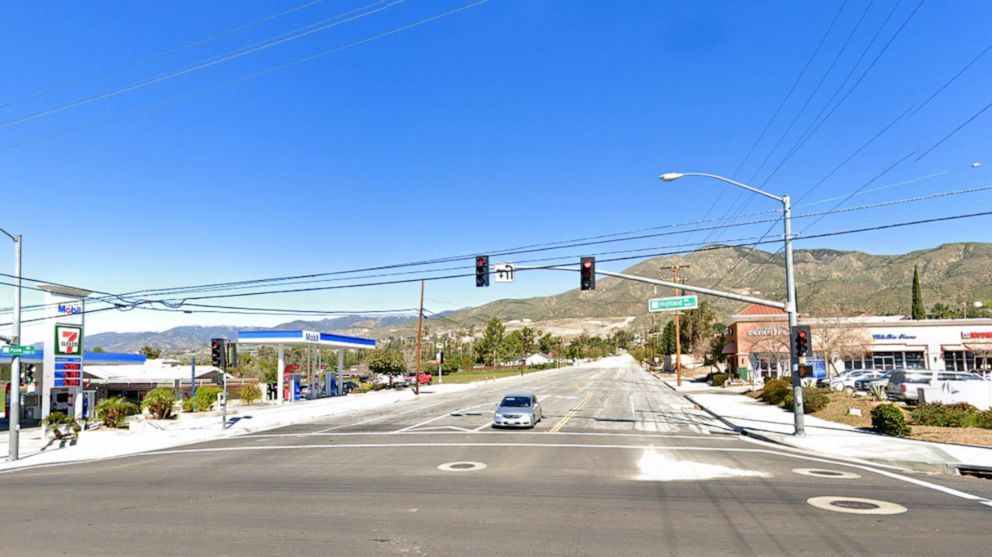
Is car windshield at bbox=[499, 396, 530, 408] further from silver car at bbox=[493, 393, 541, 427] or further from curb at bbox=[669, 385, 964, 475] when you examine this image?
curb at bbox=[669, 385, 964, 475]

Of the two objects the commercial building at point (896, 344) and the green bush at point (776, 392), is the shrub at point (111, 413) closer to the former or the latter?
the green bush at point (776, 392)

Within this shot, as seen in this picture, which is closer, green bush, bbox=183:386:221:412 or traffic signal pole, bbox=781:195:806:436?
traffic signal pole, bbox=781:195:806:436

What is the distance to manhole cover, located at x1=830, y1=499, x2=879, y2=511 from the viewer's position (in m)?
11.5

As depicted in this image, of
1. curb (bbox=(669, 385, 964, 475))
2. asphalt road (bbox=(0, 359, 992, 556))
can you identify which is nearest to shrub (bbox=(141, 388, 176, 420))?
asphalt road (bbox=(0, 359, 992, 556))

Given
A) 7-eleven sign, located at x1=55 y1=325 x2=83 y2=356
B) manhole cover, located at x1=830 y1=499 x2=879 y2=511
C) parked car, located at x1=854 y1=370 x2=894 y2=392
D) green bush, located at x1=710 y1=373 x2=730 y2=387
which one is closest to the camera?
manhole cover, located at x1=830 y1=499 x2=879 y2=511

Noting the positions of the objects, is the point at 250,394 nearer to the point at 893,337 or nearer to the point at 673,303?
the point at 673,303

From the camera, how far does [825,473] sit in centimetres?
1545

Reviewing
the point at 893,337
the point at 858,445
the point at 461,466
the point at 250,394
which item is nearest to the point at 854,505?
the point at 461,466

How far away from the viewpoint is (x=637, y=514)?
11.0 metres

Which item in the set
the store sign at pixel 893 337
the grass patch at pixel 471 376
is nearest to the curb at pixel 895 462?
the store sign at pixel 893 337

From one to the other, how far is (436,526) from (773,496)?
6751 millimetres

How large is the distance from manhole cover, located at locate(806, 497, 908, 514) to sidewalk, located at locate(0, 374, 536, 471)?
22.9 meters

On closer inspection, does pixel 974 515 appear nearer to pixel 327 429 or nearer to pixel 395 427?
pixel 395 427

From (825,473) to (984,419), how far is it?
1229cm
